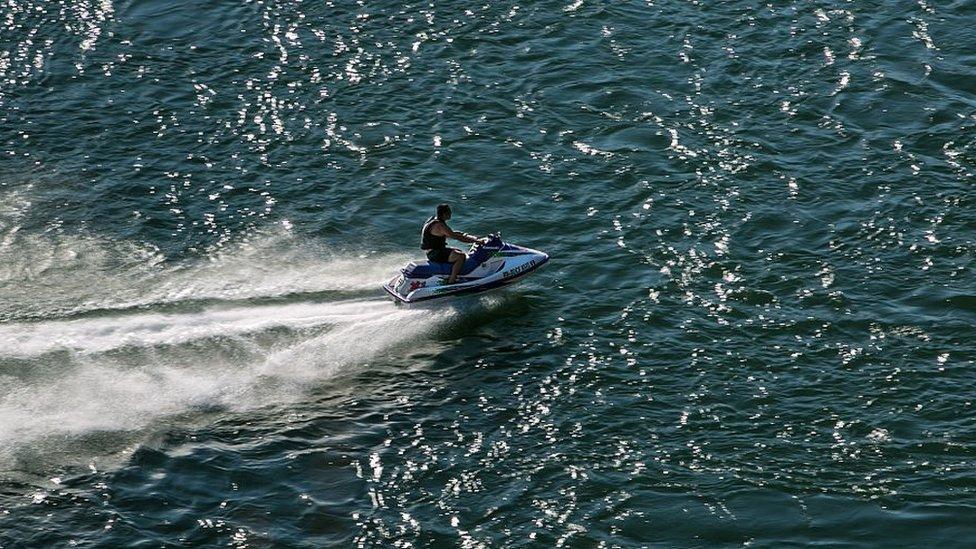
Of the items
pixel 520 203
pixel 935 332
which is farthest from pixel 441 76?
pixel 935 332

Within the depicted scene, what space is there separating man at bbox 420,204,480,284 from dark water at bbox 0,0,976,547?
99 centimetres

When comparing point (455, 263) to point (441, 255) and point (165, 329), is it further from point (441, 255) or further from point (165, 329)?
point (165, 329)

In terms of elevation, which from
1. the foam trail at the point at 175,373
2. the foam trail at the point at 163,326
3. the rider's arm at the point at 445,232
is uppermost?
the rider's arm at the point at 445,232

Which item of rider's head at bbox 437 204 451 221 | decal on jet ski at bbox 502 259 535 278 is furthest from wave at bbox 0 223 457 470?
rider's head at bbox 437 204 451 221

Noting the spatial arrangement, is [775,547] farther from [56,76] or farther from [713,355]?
[56,76]

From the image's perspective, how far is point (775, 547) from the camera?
76.5ft

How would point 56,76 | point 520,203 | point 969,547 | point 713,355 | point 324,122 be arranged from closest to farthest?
point 969,547, point 713,355, point 520,203, point 324,122, point 56,76

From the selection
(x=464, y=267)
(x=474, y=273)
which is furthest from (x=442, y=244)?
(x=474, y=273)

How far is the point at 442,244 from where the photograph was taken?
3069 centimetres

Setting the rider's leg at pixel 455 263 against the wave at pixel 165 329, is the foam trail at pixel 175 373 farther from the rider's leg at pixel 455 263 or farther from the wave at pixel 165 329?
the rider's leg at pixel 455 263

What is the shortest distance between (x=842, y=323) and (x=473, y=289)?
804cm

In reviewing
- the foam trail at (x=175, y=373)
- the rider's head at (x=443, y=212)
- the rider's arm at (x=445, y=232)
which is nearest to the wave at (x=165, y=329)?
the foam trail at (x=175, y=373)

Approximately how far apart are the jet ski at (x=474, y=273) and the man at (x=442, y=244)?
0.42 ft

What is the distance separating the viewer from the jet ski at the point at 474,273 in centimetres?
3044
